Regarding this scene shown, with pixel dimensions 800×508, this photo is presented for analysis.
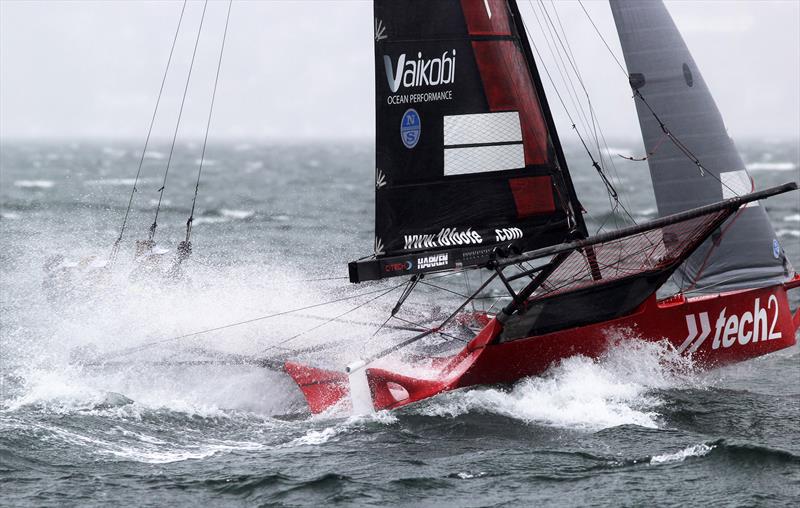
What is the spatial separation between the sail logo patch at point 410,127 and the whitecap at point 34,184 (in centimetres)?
3069

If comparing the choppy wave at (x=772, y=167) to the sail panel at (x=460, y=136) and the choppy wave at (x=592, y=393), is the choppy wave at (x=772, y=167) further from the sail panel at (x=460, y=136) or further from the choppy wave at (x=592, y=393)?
the sail panel at (x=460, y=136)

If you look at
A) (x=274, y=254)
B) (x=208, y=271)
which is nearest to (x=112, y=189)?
(x=274, y=254)

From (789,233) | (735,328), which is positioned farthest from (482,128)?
(789,233)

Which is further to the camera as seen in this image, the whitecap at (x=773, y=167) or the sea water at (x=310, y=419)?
the whitecap at (x=773, y=167)

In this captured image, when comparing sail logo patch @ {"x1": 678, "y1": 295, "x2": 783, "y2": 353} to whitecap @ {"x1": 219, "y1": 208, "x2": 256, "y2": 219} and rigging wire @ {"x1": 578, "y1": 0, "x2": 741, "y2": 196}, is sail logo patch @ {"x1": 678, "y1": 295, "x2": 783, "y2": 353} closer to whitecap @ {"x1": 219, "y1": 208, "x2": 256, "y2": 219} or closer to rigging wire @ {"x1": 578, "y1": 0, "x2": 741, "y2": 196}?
rigging wire @ {"x1": 578, "y1": 0, "x2": 741, "y2": 196}

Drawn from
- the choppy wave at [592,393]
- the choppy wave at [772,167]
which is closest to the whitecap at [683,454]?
the choppy wave at [592,393]

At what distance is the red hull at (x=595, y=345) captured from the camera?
33.6ft

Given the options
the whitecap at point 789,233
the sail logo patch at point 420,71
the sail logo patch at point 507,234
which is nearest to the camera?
the sail logo patch at point 420,71

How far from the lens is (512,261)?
9.82 m

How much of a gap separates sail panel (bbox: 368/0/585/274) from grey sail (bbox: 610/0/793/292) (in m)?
1.78

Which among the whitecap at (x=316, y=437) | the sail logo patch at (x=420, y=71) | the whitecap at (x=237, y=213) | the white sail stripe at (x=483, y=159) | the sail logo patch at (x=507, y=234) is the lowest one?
the whitecap at (x=316, y=437)

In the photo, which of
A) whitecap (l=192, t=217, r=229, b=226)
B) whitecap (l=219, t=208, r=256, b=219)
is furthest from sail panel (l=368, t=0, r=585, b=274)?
whitecap (l=219, t=208, r=256, b=219)

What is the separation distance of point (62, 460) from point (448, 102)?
15.1 feet

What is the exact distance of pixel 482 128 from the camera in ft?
33.3
